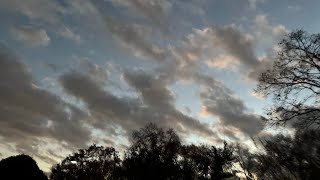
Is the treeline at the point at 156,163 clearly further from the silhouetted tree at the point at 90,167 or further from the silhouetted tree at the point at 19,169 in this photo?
the silhouetted tree at the point at 19,169

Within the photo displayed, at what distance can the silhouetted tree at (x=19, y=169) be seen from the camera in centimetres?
2420

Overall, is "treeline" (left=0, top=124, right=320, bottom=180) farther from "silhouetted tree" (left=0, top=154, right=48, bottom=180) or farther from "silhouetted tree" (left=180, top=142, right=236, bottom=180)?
"silhouetted tree" (left=0, top=154, right=48, bottom=180)

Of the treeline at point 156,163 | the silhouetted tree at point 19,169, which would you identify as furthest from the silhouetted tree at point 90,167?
the silhouetted tree at point 19,169

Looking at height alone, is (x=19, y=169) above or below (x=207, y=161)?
below

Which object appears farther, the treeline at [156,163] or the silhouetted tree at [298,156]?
the treeline at [156,163]

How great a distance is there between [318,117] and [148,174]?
4177 cm

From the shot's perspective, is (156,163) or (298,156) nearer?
(298,156)

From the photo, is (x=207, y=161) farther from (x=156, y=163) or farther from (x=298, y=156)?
(x=298, y=156)

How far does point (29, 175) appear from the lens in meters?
24.7

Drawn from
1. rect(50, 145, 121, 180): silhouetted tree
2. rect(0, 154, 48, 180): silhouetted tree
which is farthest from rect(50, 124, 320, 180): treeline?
rect(0, 154, 48, 180): silhouetted tree

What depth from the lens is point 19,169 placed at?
81.1 ft

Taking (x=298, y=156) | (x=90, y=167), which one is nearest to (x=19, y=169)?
(x=298, y=156)

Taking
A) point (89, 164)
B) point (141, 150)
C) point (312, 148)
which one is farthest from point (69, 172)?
point (312, 148)

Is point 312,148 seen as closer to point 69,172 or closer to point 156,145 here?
point 156,145
